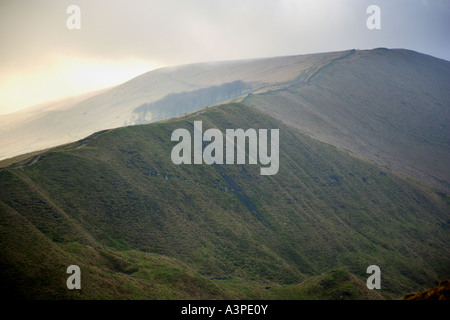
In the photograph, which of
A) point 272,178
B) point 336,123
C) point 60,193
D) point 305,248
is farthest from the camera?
point 336,123

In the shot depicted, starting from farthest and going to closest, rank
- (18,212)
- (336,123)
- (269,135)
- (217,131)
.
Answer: (336,123) → (269,135) → (217,131) → (18,212)

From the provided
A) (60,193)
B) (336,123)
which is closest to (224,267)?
(60,193)

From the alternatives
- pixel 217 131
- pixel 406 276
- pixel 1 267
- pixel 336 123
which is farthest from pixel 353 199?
pixel 1 267

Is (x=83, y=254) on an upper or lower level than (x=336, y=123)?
lower

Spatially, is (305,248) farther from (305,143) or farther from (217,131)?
(305,143)

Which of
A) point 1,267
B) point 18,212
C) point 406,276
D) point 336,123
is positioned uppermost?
point 336,123

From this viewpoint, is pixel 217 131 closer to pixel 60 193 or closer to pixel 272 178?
pixel 272 178

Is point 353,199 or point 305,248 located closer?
point 305,248
